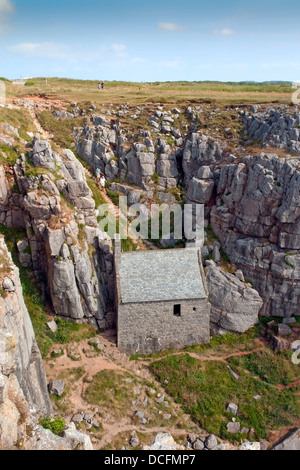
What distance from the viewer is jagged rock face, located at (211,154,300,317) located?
29.0 metres

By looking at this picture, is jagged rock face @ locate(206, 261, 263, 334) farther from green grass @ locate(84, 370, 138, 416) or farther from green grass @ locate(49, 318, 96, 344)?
green grass @ locate(49, 318, 96, 344)

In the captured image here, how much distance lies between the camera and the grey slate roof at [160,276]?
25875mm

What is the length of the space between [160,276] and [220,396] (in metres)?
9.06

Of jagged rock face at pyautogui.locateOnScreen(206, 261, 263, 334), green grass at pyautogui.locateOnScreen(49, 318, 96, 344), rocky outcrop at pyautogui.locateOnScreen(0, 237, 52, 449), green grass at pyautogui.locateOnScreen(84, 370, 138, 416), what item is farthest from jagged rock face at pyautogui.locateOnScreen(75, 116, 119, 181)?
green grass at pyautogui.locateOnScreen(84, 370, 138, 416)

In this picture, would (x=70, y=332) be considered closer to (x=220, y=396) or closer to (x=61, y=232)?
(x=61, y=232)

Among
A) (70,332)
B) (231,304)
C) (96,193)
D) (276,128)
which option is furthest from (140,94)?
(70,332)

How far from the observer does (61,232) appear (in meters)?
26.1

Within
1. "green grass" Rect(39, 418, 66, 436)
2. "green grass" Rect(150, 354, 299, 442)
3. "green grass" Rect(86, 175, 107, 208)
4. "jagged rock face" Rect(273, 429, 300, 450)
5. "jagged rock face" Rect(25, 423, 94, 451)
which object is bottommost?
"jagged rock face" Rect(273, 429, 300, 450)

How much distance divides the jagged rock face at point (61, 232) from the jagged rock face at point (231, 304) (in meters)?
8.38

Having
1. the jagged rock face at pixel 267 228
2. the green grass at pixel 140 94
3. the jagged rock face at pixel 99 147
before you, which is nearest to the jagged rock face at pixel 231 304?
the jagged rock face at pixel 267 228

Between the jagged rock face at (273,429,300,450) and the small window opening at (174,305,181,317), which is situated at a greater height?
the small window opening at (174,305,181,317)

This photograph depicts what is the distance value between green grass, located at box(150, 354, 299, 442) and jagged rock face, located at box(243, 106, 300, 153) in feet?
66.5

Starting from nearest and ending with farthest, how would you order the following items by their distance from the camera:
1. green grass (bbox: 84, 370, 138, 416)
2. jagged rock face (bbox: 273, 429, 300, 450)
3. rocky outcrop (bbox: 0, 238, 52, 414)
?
rocky outcrop (bbox: 0, 238, 52, 414) → jagged rock face (bbox: 273, 429, 300, 450) → green grass (bbox: 84, 370, 138, 416)

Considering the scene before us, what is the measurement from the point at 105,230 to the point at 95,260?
453cm
